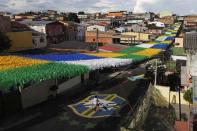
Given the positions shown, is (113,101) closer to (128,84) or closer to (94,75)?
(128,84)

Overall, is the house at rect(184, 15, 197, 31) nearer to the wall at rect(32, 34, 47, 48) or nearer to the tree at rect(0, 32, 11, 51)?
the wall at rect(32, 34, 47, 48)

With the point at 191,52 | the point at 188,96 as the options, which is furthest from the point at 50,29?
the point at 188,96

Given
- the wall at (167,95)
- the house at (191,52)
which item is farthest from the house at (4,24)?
the house at (191,52)

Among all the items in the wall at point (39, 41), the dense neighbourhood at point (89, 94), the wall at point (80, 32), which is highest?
the wall at point (80, 32)

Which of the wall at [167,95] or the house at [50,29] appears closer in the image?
the wall at [167,95]

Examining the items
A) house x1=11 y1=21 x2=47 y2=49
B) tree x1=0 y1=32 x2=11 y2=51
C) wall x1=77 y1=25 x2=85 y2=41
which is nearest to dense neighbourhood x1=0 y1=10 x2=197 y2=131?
tree x1=0 y1=32 x2=11 y2=51

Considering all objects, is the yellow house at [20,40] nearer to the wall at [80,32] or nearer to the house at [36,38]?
the house at [36,38]
